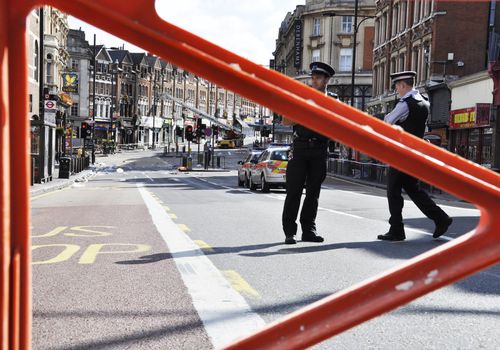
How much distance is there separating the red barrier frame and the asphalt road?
43 centimetres

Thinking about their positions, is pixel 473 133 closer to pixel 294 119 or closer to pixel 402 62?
pixel 402 62

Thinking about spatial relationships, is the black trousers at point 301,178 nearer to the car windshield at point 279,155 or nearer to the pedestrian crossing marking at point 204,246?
the pedestrian crossing marking at point 204,246

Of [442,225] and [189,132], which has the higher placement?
[189,132]

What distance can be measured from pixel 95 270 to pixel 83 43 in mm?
91593

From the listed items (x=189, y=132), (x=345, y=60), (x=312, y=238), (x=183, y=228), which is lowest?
(x=183, y=228)

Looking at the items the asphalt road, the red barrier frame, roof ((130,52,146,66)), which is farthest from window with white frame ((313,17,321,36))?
the red barrier frame

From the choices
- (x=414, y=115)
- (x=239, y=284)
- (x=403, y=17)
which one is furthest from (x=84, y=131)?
(x=239, y=284)

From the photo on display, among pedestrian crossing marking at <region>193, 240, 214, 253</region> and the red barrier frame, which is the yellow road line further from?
the red barrier frame

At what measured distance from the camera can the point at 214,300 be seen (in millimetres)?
4203

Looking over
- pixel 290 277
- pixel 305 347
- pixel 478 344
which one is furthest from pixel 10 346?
pixel 290 277

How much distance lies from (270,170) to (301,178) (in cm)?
1356

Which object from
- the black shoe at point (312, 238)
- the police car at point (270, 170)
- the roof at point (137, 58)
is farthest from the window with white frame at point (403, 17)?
the roof at point (137, 58)

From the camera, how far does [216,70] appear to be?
156 centimetres

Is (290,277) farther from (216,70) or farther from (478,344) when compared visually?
(216,70)
